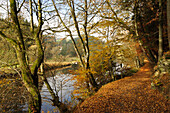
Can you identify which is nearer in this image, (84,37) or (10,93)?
(10,93)

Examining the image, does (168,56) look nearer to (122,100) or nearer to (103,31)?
(122,100)

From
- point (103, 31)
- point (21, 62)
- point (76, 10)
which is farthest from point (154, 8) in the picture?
point (21, 62)

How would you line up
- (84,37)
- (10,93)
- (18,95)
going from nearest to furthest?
(10,93)
(18,95)
(84,37)

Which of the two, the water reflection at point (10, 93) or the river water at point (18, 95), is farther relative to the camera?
the river water at point (18, 95)

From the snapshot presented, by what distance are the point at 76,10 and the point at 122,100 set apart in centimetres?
597

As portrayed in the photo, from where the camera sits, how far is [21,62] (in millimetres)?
3666

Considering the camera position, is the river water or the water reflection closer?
the water reflection

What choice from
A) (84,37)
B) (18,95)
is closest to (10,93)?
(18,95)

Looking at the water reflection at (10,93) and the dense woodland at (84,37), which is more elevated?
the dense woodland at (84,37)

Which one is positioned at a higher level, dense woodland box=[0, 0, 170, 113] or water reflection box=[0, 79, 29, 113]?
dense woodland box=[0, 0, 170, 113]

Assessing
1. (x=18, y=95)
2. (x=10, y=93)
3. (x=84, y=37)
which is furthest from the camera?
(x=84, y=37)

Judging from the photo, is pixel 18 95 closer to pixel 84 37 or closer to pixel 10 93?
pixel 10 93

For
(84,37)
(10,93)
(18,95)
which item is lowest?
(18,95)

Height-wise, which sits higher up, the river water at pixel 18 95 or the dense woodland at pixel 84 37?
the dense woodland at pixel 84 37
